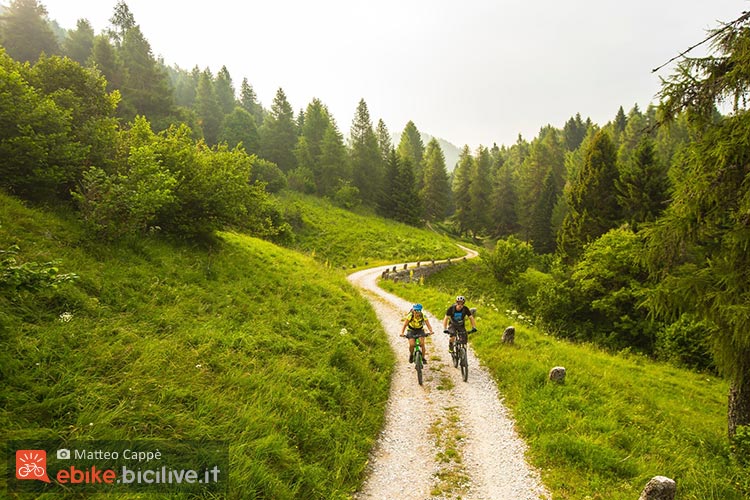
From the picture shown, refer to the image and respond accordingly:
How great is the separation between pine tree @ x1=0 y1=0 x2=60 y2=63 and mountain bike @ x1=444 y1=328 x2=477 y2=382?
54160mm

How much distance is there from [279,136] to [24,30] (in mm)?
30558

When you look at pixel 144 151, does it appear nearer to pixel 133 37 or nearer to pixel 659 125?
pixel 659 125

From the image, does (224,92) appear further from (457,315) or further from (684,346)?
(684,346)

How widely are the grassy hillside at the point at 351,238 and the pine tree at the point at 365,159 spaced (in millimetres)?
8988

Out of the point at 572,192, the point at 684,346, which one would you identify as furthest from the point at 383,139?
the point at 684,346

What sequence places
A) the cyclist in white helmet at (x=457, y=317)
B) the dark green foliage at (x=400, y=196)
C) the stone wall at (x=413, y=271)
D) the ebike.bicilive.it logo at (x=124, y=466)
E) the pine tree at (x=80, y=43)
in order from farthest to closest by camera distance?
the dark green foliage at (x=400, y=196)
the pine tree at (x=80, y=43)
the stone wall at (x=413, y=271)
the cyclist in white helmet at (x=457, y=317)
the ebike.bicilive.it logo at (x=124, y=466)

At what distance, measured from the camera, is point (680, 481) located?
18.5 ft

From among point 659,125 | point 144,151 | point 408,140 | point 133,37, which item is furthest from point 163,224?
point 408,140

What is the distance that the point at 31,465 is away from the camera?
11.7ft

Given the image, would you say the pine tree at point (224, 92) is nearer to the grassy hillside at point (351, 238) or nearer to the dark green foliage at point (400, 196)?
the grassy hillside at point (351, 238)

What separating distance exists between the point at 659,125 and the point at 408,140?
70737 millimetres

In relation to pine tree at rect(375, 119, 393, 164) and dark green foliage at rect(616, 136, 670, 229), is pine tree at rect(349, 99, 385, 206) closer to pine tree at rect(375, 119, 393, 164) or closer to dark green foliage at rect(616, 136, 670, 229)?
pine tree at rect(375, 119, 393, 164)

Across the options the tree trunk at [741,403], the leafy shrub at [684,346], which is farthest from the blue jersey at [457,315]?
the leafy shrub at [684,346]

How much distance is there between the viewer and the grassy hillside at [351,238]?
35250 millimetres
